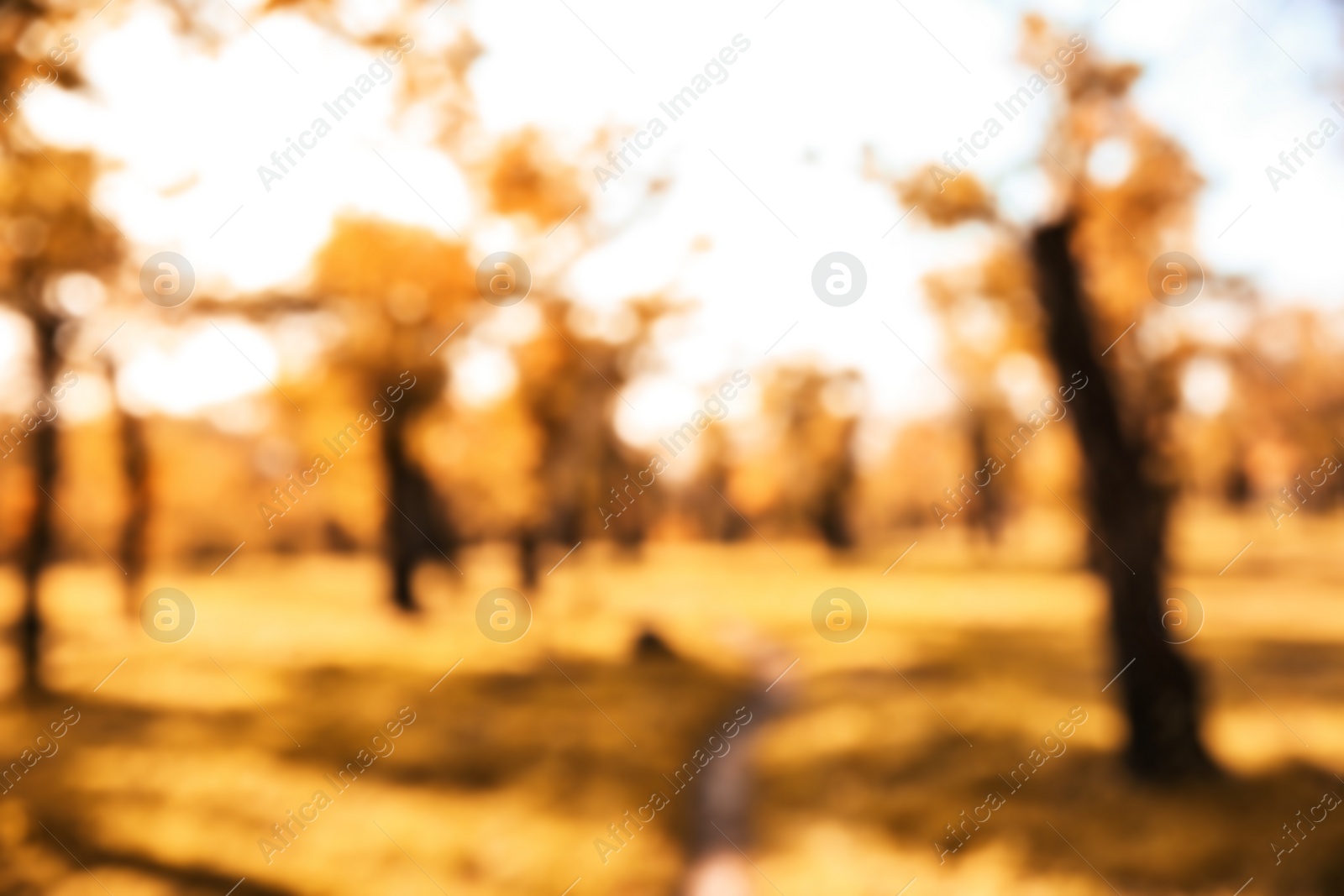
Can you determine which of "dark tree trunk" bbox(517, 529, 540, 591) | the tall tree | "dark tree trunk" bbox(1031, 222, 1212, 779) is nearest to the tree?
"dark tree trunk" bbox(1031, 222, 1212, 779)

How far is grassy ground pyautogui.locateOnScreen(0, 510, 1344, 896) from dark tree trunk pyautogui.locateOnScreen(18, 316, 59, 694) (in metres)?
0.98

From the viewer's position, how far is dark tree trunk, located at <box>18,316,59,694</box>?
14461 millimetres

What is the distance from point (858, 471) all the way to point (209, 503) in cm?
3757

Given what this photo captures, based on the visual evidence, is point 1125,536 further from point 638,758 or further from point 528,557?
point 528,557

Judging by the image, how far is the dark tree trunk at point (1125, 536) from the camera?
27.0 feet

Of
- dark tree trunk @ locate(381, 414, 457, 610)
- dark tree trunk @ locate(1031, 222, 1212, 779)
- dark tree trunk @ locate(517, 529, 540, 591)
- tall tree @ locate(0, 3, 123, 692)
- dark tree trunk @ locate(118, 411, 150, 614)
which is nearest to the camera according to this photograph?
dark tree trunk @ locate(1031, 222, 1212, 779)

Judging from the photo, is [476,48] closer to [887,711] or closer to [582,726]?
[582,726]

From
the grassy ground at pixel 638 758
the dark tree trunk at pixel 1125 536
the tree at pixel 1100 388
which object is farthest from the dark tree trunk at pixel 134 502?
the dark tree trunk at pixel 1125 536

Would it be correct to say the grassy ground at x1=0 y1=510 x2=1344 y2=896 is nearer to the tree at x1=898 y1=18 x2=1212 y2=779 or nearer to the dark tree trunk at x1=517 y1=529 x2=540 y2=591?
the tree at x1=898 y1=18 x2=1212 y2=779

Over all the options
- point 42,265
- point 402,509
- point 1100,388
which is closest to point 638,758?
point 1100,388

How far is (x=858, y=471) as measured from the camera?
47281 millimetres

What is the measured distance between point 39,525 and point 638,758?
11656 millimetres

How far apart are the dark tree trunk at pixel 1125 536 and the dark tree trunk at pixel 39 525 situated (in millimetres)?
16520

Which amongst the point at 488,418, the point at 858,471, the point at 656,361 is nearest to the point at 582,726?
the point at 656,361
